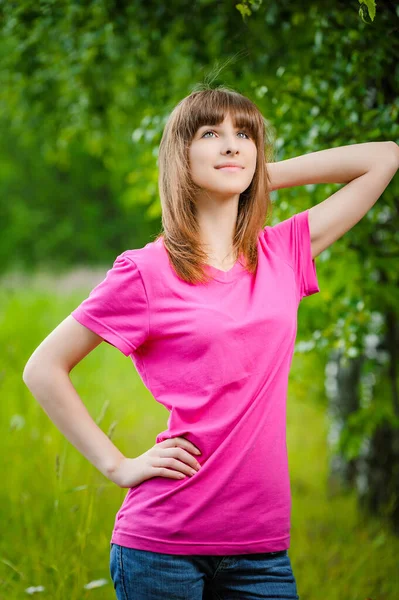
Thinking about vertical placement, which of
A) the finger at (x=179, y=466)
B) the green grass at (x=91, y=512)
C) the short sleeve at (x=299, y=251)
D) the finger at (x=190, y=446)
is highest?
the short sleeve at (x=299, y=251)

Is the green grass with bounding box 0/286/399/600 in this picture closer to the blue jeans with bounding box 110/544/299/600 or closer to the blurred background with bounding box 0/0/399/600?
the blurred background with bounding box 0/0/399/600

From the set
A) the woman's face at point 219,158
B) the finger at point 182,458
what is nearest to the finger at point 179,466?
the finger at point 182,458

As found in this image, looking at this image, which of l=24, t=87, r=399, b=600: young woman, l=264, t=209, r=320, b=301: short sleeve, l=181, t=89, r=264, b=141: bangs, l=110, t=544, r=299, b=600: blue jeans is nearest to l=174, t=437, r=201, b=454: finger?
l=24, t=87, r=399, b=600: young woman

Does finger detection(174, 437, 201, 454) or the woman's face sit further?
the woman's face

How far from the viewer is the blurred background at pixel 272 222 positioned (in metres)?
2.47

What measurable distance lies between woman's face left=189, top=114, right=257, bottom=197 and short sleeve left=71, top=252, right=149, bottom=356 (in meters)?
0.29

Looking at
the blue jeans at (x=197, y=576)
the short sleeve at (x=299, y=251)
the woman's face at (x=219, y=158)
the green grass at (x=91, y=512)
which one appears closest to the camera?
the blue jeans at (x=197, y=576)

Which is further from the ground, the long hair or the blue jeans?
the long hair

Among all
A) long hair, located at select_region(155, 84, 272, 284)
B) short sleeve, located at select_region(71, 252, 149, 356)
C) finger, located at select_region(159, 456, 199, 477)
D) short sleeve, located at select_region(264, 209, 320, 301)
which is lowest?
finger, located at select_region(159, 456, 199, 477)

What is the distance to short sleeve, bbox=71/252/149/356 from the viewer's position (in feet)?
5.62

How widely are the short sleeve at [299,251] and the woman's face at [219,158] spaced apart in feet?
0.60

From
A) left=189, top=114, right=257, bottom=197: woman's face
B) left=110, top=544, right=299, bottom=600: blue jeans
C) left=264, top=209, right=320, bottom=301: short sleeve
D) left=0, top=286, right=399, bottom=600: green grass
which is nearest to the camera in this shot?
left=110, top=544, right=299, bottom=600: blue jeans

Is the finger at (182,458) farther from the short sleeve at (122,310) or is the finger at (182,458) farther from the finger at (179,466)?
the short sleeve at (122,310)

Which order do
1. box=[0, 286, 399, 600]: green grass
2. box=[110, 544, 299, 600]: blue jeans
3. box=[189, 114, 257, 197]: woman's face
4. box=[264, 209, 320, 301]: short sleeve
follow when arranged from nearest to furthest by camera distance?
box=[110, 544, 299, 600]: blue jeans
box=[189, 114, 257, 197]: woman's face
box=[264, 209, 320, 301]: short sleeve
box=[0, 286, 399, 600]: green grass
